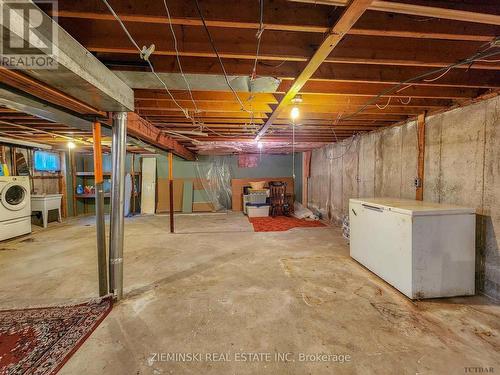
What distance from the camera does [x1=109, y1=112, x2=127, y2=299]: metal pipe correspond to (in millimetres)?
2119

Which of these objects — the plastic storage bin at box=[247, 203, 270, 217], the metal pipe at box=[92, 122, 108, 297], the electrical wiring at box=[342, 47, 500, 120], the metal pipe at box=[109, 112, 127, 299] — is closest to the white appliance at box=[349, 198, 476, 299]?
the electrical wiring at box=[342, 47, 500, 120]

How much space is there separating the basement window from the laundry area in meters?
2.68

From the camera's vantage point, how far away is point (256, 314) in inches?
76.9

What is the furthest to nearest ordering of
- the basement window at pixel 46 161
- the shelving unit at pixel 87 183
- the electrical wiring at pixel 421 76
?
the shelving unit at pixel 87 183, the basement window at pixel 46 161, the electrical wiring at pixel 421 76

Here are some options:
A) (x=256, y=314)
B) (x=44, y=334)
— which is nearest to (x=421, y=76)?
(x=256, y=314)

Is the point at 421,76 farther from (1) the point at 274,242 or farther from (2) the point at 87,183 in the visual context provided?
(2) the point at 87,183

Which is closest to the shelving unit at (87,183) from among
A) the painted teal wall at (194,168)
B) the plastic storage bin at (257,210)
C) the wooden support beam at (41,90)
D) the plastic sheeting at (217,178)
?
the painted teal wall at (194,168)

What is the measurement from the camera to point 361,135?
4.46m

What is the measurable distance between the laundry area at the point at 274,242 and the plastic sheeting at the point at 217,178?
388 centimetres

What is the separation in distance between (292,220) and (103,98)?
5053mm

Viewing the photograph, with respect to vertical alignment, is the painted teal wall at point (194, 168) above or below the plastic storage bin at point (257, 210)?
above

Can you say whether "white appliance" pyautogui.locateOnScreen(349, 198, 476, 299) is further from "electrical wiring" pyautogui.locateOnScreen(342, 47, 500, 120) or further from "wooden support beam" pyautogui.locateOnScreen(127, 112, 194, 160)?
"wooden support beam" pyautogui.locateOnScreen(127, 112, 194, 160)

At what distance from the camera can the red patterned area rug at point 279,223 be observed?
5121 mm

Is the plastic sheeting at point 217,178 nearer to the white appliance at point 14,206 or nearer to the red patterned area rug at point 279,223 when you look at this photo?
the red patterned area rug at point 279,223
